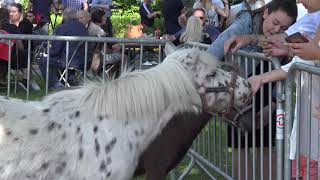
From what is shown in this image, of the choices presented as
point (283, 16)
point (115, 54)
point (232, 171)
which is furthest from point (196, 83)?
point (115, 54)

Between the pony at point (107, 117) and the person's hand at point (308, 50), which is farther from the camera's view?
the pony at point (107, 117)

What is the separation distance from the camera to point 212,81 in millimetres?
4000

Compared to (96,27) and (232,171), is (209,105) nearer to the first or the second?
(232,171)

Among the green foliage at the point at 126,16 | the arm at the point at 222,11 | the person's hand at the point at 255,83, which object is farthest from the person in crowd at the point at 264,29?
the green foliage at the point at 126,16

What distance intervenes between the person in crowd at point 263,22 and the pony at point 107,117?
2.25ft

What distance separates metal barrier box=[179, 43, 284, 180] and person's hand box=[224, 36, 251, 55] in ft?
0.16

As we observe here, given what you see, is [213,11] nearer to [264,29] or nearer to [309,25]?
[264,29]

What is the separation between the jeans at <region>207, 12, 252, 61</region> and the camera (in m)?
4.87

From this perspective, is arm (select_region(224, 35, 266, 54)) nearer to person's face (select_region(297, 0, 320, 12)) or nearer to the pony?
the pony

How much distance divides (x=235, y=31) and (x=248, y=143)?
0.94 metres

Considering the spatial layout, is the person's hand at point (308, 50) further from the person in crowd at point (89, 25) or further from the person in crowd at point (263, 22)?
the person in crowd at point (89, 25)

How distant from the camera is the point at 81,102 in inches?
150

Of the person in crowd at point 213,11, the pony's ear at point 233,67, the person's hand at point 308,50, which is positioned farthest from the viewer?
the person in crowd at point 213,11

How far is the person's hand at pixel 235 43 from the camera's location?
182 inches
